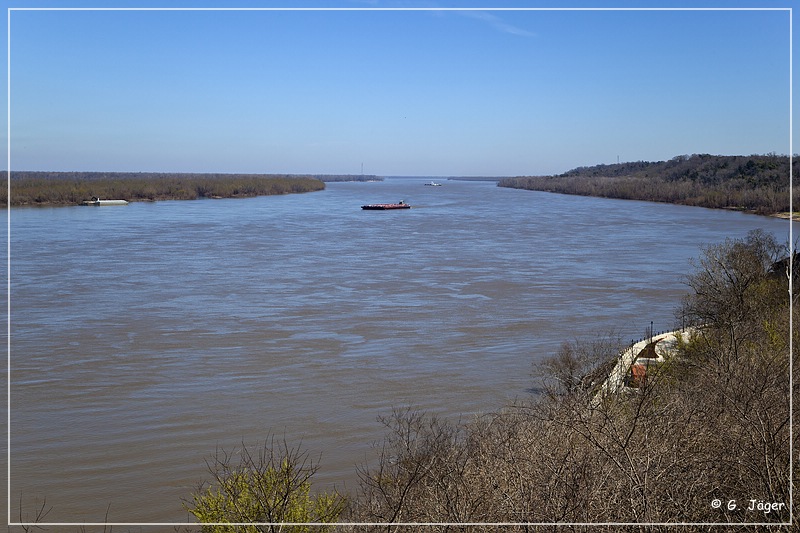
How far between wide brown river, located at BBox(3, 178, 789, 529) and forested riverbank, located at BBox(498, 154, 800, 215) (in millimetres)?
9033

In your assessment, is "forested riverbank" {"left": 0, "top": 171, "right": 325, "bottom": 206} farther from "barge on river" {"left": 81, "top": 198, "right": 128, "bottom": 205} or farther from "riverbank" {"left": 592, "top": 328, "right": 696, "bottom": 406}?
"riverbank" {"left": 592, "top": 328, "right": 696, "bottom": 406}

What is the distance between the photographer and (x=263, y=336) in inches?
542

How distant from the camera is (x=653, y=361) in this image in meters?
11.3

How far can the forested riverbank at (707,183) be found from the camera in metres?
36.6

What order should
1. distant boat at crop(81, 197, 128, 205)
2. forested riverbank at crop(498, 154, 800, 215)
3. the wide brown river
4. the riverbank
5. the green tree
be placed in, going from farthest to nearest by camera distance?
1. distant boat at crop(81, 197, 128, 205)
2. forested riverbank at crop(498, 154, 800, 215)
3. the riverbank
4. the wide brown river
5. the green tree

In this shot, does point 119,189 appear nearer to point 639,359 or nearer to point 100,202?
point 100,202

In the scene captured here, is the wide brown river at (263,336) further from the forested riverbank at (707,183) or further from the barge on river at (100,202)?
the barge on river at (100,202)

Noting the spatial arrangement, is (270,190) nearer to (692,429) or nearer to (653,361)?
(653,361)

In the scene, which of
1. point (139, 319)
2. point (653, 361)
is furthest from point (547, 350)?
point (139, 319)

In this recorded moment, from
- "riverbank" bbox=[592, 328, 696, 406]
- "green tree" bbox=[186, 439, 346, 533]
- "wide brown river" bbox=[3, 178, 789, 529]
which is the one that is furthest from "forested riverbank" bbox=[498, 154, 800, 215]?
"green tree" bbox=[186, 439, 346, 533]

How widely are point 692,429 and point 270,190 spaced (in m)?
65.2

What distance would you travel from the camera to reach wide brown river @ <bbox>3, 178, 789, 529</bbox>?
8.91 m

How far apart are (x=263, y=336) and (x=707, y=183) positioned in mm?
38633

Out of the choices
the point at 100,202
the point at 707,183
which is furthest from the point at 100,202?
the point at 707,183
